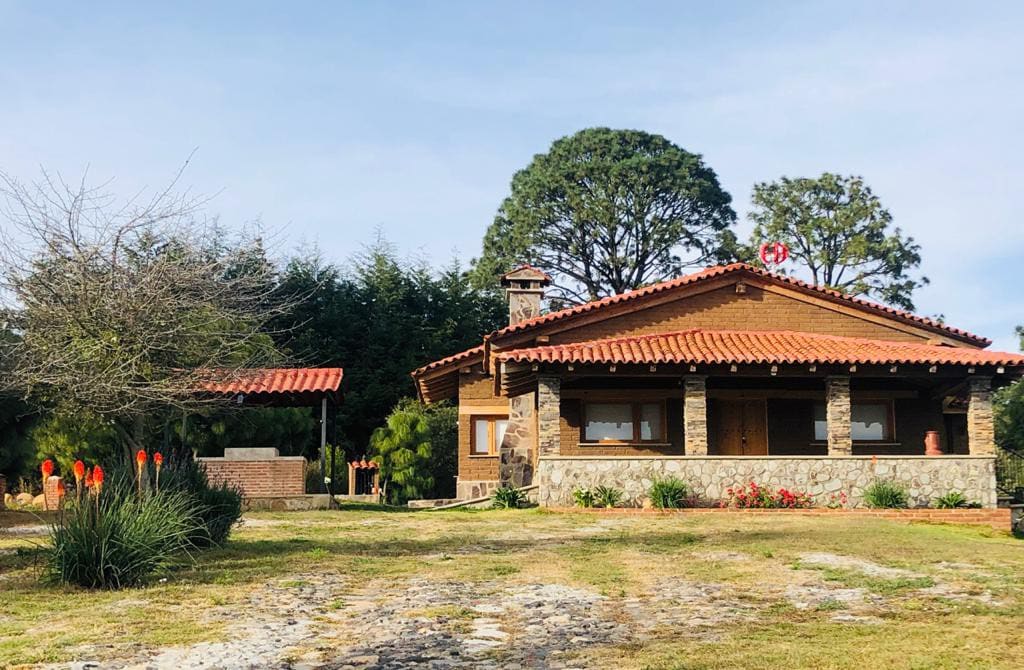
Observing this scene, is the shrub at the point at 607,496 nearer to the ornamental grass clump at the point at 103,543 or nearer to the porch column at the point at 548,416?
the porch column at the point at 548,416

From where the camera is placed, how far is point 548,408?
24.1 metres

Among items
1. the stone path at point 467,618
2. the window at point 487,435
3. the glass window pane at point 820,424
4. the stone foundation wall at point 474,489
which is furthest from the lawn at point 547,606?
the window at point 487,435

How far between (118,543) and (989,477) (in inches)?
747

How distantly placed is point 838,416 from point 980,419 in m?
3.09

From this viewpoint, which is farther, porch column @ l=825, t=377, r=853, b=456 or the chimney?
the chimney

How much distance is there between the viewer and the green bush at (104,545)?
11.5m

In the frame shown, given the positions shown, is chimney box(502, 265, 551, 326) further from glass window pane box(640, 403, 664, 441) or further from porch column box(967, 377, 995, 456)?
porch column box(967, 377, 995, 456)

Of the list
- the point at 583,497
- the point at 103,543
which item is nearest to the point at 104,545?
the point at 103,543

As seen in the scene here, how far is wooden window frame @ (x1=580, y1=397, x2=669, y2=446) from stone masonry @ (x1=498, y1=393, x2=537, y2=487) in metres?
2.36

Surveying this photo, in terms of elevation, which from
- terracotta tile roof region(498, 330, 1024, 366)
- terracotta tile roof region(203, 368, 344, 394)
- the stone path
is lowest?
the stone path

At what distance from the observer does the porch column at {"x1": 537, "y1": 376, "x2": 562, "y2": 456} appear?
23.7 metres

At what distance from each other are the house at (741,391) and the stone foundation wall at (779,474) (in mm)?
30

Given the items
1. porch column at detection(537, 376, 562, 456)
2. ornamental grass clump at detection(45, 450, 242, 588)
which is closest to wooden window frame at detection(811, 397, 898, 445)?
porch column at detection(537, 376, 562, 456)

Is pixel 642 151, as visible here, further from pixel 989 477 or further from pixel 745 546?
pixel 745 546
